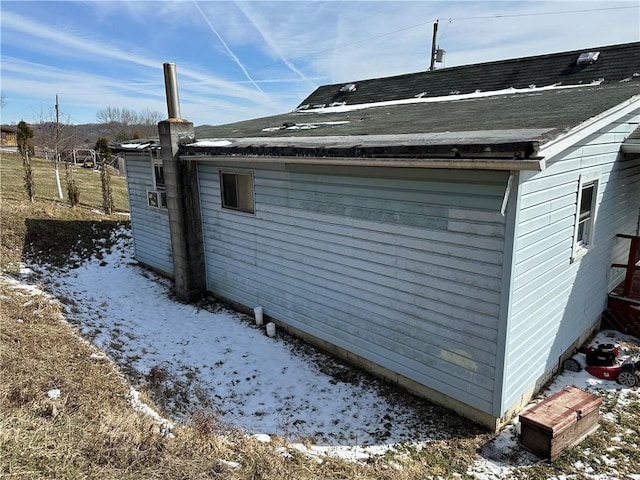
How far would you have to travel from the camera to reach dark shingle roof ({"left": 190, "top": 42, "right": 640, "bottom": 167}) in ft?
14.1

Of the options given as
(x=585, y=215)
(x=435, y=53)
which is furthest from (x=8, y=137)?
(x=585, y=215)

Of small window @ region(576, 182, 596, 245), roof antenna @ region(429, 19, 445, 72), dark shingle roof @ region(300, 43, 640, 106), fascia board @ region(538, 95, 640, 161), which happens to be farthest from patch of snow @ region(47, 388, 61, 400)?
roof antenna @ region(429, 19, 445, 72)

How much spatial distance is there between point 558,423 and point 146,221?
9.65 meters

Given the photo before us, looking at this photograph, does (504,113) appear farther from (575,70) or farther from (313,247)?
(575,70)

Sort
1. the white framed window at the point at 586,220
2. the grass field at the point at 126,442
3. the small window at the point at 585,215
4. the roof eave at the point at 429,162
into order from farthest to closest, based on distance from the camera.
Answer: the small window at the point at 585,215, the white framed window at the point at 586,220, the roof eave at the point at 429,162, the grass field at the point at 126,442

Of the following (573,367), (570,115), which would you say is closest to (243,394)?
(573,367)

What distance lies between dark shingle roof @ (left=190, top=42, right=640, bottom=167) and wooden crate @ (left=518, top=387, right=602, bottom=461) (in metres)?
2.82

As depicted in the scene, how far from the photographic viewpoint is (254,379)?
5898mm

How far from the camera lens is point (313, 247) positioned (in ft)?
21.0

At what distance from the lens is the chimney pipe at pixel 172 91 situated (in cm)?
824

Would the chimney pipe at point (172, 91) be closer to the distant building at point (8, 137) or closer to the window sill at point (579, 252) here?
the window sill at point (579, 252)

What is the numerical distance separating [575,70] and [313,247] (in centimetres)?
731

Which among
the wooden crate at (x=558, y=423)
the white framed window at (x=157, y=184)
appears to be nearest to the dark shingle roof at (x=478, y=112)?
the white framed window at (x=157, y=184)

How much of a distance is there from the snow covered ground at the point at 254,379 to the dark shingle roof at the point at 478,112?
3.17 meters
